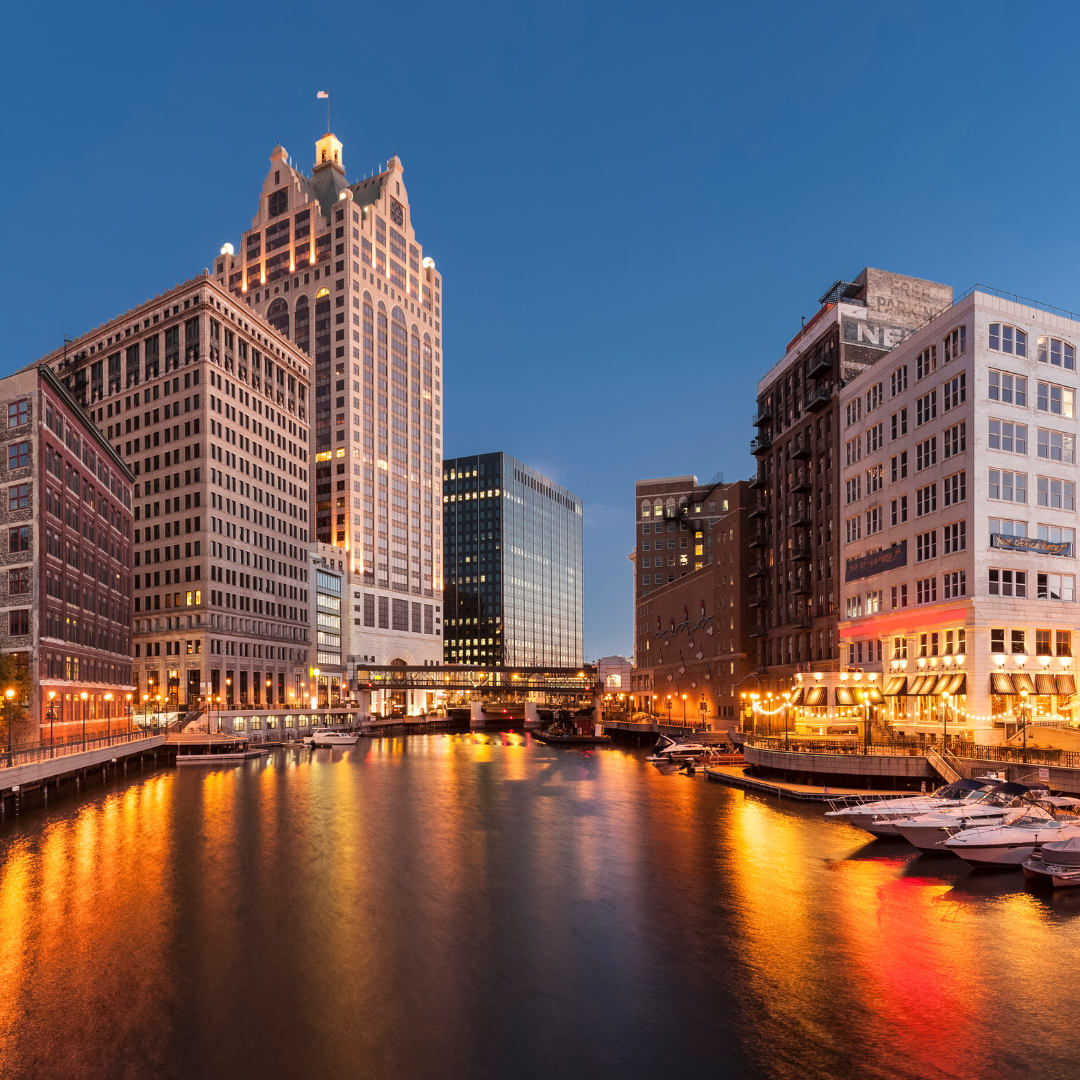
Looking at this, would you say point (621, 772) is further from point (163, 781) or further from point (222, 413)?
point (222, 413)

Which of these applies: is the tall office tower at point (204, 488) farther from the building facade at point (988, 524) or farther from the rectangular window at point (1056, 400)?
the rectangular window at point (1056, 400)

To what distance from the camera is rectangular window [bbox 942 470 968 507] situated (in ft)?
248

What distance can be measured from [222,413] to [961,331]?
129 meters

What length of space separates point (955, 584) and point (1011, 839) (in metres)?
36.0

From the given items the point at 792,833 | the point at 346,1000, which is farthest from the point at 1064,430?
the point at 346,1000

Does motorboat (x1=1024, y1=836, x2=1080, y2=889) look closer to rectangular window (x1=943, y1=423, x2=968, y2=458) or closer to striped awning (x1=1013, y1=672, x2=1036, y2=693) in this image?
striped awning (x1=1013, y1=672, x2=1036, y2=693)

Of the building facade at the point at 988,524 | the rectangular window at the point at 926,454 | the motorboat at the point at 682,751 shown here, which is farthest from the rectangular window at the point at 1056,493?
the motorboat at the point at 682,751

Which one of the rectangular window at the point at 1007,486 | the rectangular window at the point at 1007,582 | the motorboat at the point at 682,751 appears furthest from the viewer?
the motorboat at the point at 682,751

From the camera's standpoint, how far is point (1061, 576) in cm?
7519

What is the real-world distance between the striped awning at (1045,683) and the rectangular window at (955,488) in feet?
49.5

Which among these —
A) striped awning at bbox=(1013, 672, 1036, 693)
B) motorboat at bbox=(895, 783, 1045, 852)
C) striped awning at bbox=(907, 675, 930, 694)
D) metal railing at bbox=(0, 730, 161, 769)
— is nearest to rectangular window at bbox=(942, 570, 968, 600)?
striped awning at bbox=(1013, 672, 1036, 693)

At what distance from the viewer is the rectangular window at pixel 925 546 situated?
8056cm

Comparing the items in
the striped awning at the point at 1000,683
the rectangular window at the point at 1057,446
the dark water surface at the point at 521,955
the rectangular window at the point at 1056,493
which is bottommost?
the dark water surface at the point at 521,955

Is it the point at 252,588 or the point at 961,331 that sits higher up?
the point at 961,331
